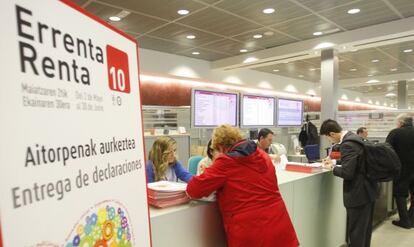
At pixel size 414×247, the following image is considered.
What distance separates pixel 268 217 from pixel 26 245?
130 cm

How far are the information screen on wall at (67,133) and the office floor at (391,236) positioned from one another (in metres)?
3.61

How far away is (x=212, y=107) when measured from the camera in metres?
3.31

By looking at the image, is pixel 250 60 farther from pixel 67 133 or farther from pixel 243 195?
pixel 67 133

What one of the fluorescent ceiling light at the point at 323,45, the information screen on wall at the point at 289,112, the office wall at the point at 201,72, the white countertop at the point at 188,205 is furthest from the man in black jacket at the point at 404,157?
the office wall at the point at 201,72

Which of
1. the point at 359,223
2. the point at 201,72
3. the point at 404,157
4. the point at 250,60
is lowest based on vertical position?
the point at 359,223

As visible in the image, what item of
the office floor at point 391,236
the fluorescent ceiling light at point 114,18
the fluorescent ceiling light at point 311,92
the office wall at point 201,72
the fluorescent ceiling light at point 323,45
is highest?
the fluorescent ceiling light at point 114,18

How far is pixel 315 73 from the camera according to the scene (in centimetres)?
1116

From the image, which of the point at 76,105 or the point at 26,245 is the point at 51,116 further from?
the point at 26,245

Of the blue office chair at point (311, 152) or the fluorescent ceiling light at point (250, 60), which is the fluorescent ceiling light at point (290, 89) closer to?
the fluorescent ceiling light at point (250, 60)

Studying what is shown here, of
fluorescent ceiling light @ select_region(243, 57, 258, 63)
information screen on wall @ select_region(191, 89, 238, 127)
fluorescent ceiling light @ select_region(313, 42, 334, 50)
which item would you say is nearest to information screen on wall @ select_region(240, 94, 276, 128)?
information screen on wall @ select_region(191, 89, 238, 127)

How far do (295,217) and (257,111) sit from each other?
1.50 m

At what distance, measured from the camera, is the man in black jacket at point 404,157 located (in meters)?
4.30

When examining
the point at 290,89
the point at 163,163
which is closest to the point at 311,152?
the point at 163,163

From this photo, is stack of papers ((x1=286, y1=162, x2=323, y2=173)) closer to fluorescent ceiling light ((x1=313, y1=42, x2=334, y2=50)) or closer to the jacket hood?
the jacket hood
